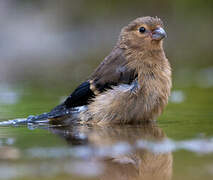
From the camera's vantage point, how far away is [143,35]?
740cm

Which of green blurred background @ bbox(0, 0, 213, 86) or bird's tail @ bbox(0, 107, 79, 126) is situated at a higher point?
green blurred background @ bbox(0, 0, 213, 86)

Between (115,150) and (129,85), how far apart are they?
83.8 inches

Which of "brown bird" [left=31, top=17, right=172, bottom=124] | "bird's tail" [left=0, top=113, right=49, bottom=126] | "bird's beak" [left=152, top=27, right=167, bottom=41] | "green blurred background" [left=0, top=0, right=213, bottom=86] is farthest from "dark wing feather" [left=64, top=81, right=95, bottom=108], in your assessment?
"green blurred background" [left=0, top=0, right=213, bottom=86]

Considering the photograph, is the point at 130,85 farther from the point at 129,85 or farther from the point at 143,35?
the point at 143,35

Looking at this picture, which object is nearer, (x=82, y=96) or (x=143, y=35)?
(x=82, y=96)

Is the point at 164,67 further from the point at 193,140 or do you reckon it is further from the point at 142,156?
the point at 142,156

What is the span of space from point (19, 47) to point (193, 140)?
14998 millimetres

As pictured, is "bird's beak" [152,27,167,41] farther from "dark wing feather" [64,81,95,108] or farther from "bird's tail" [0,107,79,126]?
"bird's tail" [0,107,79,126]

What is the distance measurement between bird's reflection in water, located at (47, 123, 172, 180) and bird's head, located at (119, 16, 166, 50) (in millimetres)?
1200

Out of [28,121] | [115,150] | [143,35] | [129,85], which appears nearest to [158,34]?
[143,35]

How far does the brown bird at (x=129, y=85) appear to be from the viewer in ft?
22.0

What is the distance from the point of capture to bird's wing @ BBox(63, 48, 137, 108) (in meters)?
6.95

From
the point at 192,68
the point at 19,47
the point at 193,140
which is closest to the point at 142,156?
the point at 193,140

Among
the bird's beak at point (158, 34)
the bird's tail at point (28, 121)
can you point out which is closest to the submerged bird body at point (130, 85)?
the bird's beak at point (158, 34)
